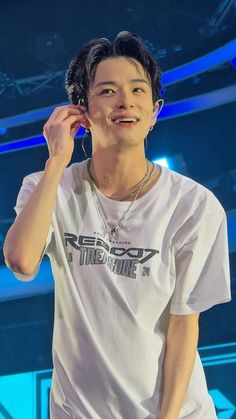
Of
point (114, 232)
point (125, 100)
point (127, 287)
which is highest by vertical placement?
point (125, 100)

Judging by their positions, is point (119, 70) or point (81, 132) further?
point (81, 132)

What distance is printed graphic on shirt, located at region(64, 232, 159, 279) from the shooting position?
1352 millimetres

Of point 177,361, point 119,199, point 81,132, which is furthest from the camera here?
point 81,132

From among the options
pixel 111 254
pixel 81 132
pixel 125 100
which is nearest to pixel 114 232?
pixel 111 254

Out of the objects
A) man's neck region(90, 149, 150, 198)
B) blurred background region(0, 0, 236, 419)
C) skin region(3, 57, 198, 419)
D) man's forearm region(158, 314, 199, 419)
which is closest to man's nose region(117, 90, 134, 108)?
skin region(3, 57, 198, 419)

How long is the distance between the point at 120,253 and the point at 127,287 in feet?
0.25

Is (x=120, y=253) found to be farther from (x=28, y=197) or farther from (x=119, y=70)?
(x=119, y=70)

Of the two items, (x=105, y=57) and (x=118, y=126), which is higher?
(x=105, y=57)

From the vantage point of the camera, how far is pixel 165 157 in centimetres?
273

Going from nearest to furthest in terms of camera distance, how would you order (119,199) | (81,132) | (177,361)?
1. (177,361)
2. (119,199)
3. (81,132)

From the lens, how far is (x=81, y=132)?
291 cm

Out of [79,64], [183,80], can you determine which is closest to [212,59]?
[183,80]

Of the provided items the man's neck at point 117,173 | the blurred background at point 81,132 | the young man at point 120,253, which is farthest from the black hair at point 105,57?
the blurred background at point 81,132

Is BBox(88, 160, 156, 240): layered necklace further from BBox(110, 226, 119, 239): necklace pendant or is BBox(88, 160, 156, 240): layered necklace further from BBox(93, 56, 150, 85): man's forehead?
BBox(93, 56, 150, 85): man's forehead
